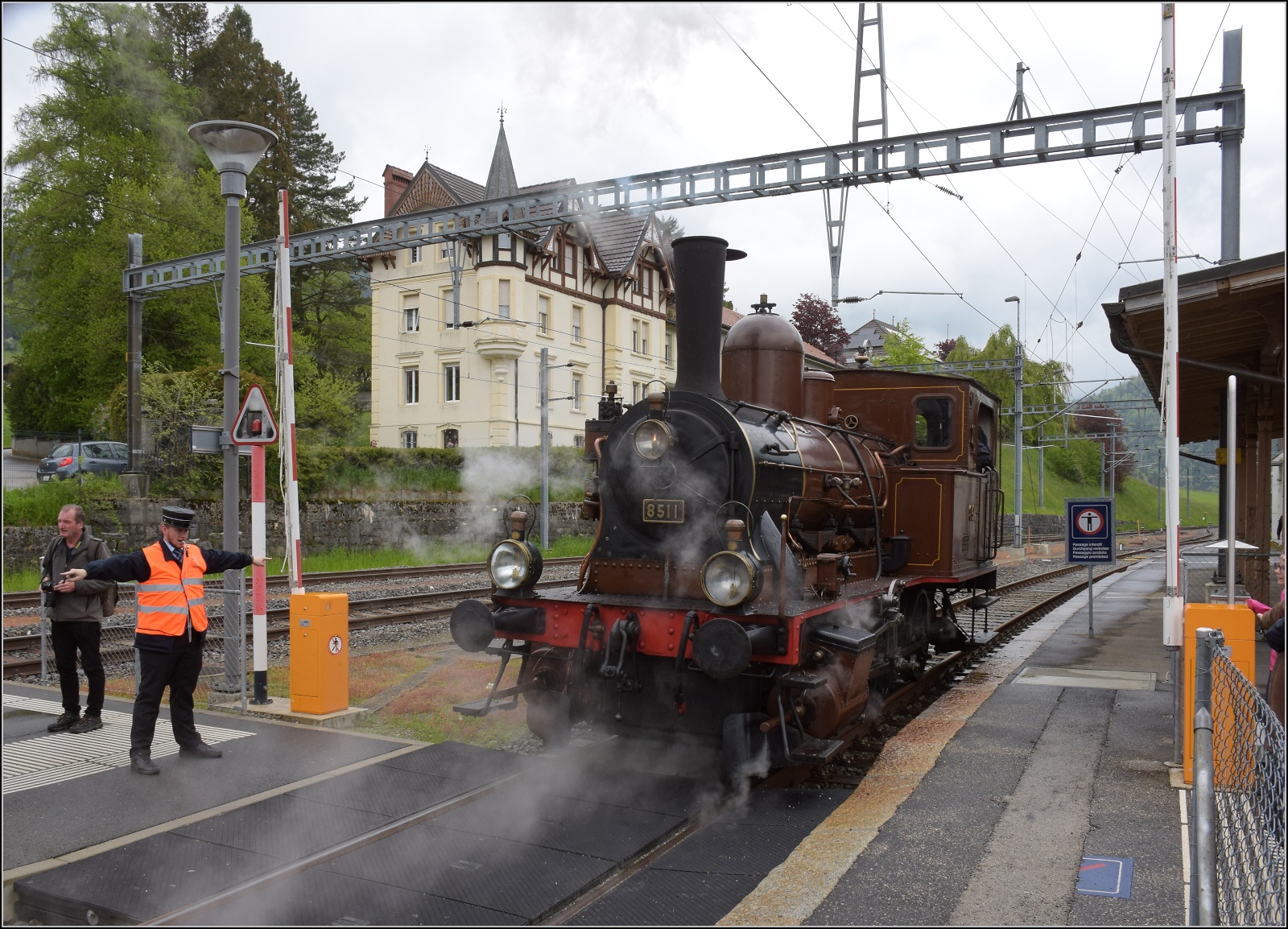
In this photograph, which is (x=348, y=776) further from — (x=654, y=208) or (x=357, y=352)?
(x=357, y=352)

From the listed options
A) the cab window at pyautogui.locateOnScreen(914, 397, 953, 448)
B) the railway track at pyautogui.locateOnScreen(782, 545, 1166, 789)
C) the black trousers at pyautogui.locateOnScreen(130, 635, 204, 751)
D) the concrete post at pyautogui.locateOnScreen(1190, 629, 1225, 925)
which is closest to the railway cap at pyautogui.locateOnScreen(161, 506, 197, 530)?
the black trousers at pyautogui.locateOnScreen(130, 635, 204, 751)

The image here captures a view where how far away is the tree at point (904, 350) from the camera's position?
1387 inches

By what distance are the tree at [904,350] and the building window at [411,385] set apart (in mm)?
17149

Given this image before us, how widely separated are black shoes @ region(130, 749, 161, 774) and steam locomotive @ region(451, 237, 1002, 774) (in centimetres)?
201

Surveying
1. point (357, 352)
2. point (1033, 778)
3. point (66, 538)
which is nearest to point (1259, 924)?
point (1033, 778)

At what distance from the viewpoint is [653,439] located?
246 inches

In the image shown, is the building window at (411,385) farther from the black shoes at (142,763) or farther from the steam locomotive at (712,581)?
the black shoes at (142,763)

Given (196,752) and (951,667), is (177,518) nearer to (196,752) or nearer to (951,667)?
(196,752)

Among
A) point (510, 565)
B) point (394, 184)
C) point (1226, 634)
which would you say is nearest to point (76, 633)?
point (510, 565)

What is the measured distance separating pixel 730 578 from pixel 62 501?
53.7 feet

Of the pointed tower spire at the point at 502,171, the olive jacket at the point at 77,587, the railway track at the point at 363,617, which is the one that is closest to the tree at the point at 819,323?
the pointed tower spire at the point at 502,171

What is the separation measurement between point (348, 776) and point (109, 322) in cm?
2407

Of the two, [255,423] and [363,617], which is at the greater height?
[255,423]

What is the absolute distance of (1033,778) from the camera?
19.1 feet
